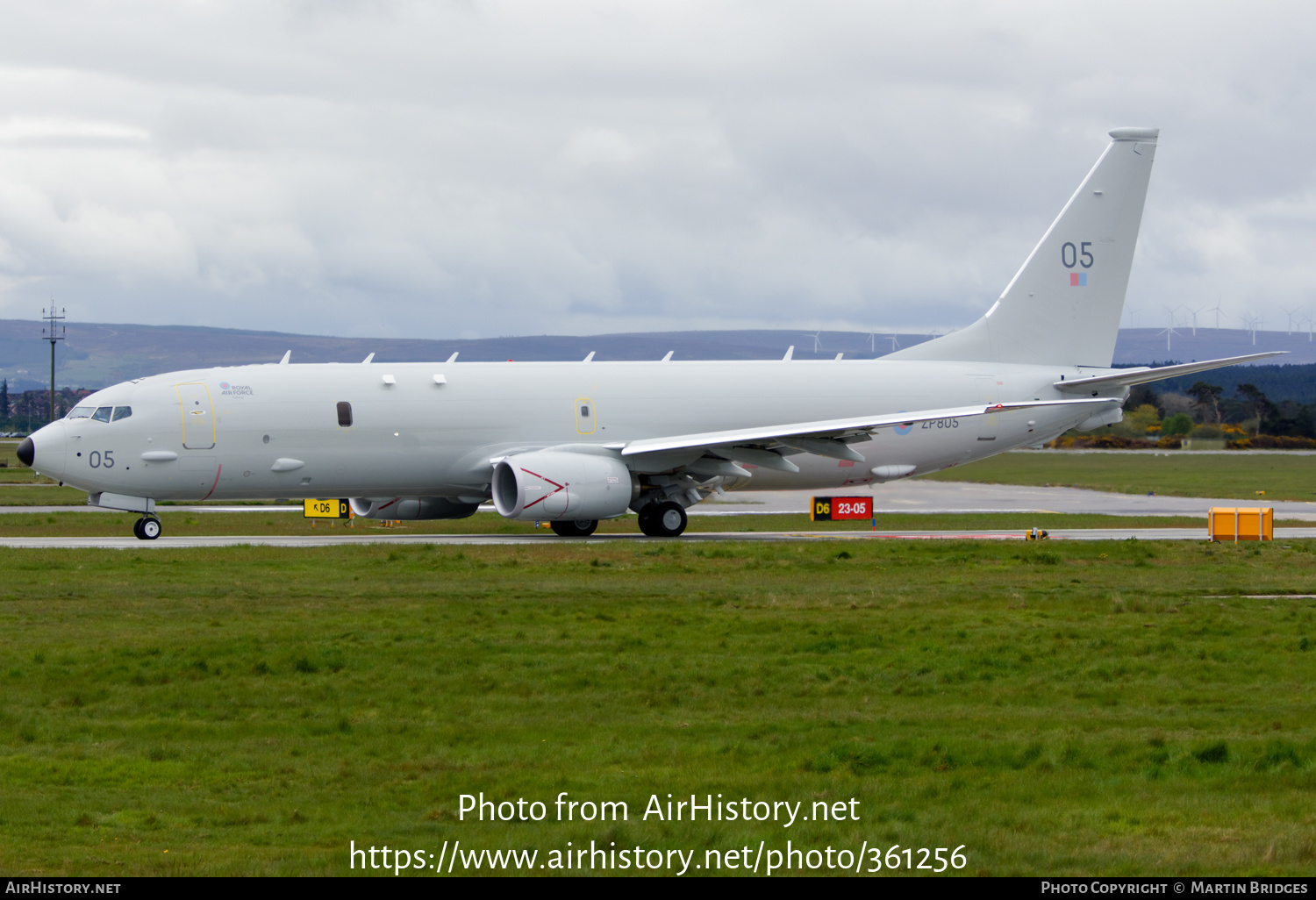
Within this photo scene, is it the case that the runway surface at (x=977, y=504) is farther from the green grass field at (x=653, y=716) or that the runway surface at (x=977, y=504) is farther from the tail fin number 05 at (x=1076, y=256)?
the green grass field at (x=653, y=716)

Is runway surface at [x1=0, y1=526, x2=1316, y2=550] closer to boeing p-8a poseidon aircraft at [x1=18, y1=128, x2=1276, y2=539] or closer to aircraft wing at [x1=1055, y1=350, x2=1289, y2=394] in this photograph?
boeing p-8a poseidon aircraft at [x1=18, y1=128, x2=1276, y2=539]

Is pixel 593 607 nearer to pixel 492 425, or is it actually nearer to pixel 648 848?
pixel 648 848

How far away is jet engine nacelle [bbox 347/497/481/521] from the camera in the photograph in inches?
1382

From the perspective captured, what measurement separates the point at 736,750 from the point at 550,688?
3.18 meters

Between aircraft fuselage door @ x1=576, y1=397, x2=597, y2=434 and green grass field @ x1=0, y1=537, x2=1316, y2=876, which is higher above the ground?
aircraft fuselage door @ x1=576, y1=397, x2=597, y2=434

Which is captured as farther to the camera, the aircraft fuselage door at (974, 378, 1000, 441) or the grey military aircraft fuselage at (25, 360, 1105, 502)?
the aircraft fuselage door at (974, 378, 1000, 441)

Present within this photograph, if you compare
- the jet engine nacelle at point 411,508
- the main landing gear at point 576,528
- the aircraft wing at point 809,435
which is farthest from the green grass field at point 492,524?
the aircraft wing at point 809,435

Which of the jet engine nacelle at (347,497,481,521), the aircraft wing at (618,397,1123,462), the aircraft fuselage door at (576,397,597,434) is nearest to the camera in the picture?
the aircraft wing at (618,397,1123,462)

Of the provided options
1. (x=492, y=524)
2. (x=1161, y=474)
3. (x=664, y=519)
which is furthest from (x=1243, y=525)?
(x=1161, y=474)

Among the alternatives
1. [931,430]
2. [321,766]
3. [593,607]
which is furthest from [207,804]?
[931,430]

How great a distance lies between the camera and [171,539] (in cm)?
3228

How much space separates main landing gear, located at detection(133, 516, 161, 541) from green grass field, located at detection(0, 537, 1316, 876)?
8597 mm

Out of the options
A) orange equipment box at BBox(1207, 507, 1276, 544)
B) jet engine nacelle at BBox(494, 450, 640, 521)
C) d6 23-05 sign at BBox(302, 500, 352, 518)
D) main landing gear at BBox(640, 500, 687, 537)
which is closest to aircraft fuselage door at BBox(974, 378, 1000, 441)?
orange equipment box at BBox(1207, 507, 1276, 544)

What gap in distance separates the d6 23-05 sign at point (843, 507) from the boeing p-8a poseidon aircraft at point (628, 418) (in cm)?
84
